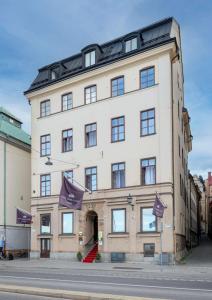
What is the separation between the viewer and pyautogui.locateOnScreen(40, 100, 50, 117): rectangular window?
4106 centimetres

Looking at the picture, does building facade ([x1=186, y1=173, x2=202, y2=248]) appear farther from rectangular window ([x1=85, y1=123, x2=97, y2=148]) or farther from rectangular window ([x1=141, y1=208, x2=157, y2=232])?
rectangular window ([x1=85, y1=123, x2=97, y2=148])

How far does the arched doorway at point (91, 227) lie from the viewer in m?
36.9

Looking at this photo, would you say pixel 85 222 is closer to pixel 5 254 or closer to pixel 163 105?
pixel 5 254

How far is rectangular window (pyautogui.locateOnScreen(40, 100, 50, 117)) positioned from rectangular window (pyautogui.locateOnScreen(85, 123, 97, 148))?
4780mm

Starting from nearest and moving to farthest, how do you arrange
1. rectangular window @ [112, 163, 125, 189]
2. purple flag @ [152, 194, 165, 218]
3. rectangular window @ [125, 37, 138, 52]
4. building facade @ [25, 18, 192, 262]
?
purple flag @ [152, 194, 165, 218] < building facade @ [25, 18, 192, 262] < rectangular window @ [112, 163, 125, 189] < rectangular window @ [125, 37, 138, 52]

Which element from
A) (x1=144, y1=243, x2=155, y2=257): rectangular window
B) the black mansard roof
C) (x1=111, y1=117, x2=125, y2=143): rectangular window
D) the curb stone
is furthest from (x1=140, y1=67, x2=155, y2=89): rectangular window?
the curb stone

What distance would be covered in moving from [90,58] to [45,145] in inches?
325

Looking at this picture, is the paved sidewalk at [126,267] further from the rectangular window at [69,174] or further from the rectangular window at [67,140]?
the rectangular window at [67,140]

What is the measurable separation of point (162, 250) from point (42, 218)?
39.1ft

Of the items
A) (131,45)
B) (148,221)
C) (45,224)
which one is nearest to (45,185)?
(45,224)

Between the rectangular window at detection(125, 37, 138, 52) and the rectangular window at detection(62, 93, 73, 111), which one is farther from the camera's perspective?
the rectangular window at detection(62, 93, 73, 111)

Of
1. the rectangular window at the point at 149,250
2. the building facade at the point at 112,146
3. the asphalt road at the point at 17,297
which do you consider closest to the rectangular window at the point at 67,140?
the building facade at the point at 112,146

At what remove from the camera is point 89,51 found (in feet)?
127

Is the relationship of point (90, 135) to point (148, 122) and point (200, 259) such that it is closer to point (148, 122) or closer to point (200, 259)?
point (148, 122)
